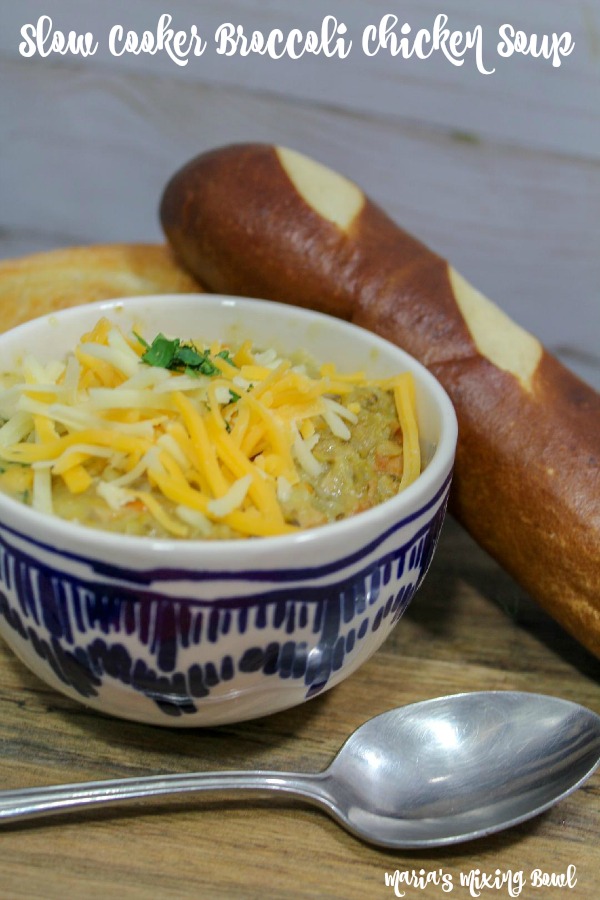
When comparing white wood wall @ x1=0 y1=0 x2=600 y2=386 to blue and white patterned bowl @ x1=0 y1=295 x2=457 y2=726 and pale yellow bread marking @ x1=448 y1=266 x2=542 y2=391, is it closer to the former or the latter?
pale yellow bread marking @ x1=448 y1=266 x2=542 y2=391

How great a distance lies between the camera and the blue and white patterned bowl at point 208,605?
0.87 metres

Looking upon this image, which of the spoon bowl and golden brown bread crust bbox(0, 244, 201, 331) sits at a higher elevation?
golden brown bread crust bbox(0, 244, 201, 331)

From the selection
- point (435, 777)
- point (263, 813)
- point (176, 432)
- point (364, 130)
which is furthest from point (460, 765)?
→ point (364, 130)

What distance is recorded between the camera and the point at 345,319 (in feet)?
5.07

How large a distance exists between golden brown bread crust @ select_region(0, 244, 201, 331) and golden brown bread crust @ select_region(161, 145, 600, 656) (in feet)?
0.24

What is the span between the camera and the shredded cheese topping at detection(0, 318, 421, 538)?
3.11ft

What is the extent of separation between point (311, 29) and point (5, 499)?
1.69m

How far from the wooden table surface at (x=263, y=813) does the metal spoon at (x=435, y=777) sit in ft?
0.11

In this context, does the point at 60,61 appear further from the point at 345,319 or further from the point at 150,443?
the point at 150,443

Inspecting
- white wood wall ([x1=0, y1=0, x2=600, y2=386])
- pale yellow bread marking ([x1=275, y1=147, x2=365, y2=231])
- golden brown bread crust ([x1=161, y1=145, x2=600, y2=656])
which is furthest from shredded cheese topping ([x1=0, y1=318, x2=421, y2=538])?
white wood wall ([x1=0, y1=0, x2=600, y2=386])

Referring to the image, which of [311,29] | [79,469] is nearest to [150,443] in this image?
[79,469]

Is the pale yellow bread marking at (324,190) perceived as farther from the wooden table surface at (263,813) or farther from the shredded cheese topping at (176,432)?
the wooden table surface at (263,813)

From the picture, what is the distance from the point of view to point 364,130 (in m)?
2.32

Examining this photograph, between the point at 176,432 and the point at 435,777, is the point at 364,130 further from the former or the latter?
the point at 435,777
